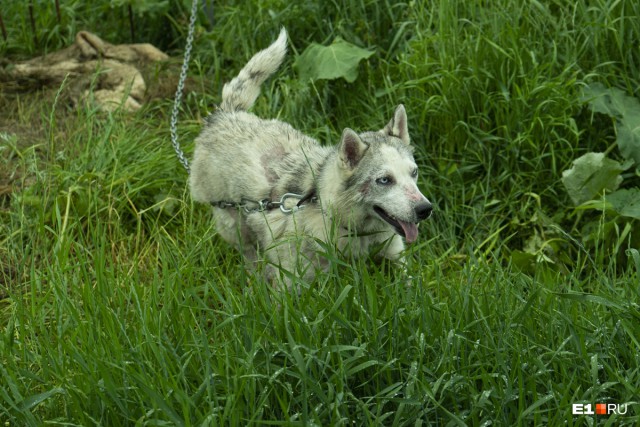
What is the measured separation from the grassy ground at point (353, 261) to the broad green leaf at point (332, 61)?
0.49 feet

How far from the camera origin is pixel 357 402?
11.3 ft

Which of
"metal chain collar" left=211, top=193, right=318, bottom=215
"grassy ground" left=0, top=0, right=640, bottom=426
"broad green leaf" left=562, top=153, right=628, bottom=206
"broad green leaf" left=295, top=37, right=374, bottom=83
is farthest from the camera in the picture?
"broad green leaf" left=295, top=37, right=374, bottom=83

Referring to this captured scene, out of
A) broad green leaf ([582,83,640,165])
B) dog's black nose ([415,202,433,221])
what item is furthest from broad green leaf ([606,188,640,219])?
dog's black nose ([415,202,433,221])

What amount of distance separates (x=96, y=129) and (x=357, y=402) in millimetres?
3497

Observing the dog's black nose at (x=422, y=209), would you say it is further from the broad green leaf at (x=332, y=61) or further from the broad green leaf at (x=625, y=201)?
the broad green leaf at (x=332, y=61)

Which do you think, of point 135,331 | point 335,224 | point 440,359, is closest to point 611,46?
point 335,224

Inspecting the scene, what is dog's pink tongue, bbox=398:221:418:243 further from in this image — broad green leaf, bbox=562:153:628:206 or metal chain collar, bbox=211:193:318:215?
broad green leaf, bbox=562:153:628:206

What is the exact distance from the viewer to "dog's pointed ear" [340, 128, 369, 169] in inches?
175

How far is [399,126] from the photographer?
4730 mm

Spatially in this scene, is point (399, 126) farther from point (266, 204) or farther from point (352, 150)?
point (266, 204)

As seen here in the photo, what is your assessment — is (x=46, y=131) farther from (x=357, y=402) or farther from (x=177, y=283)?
(x=357, y=402)

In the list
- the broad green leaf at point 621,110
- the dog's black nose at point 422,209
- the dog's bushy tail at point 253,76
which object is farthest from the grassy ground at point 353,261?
the dog's bushy tail at point 253,76

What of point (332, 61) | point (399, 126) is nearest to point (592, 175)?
point (399, 126)

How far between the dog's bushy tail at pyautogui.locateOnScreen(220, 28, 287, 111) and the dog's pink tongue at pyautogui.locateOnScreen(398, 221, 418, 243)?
157 cm
